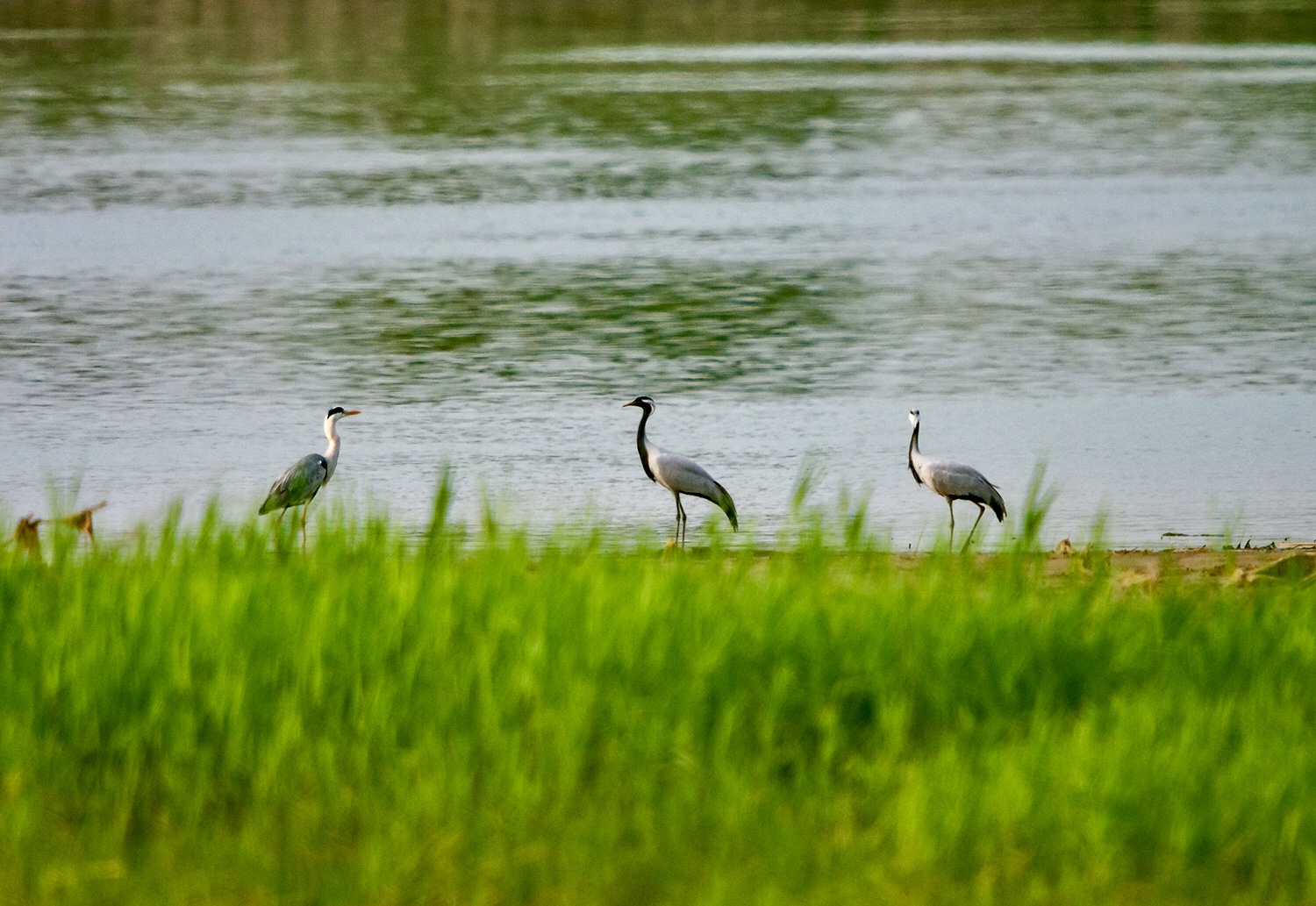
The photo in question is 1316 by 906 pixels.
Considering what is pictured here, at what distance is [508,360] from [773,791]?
1250 cm

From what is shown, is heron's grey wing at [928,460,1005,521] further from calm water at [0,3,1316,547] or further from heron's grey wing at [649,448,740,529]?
heron's grey wing at [649,448,740,529]

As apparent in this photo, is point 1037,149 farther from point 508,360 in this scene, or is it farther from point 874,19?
point 874,19

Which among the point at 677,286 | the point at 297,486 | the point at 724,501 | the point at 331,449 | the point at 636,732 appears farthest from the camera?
the point at 677,286

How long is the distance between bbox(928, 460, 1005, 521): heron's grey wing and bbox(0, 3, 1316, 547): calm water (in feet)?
2.05

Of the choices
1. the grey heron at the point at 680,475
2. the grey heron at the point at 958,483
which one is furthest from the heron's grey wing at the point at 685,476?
the grey heron at the point at 958,483

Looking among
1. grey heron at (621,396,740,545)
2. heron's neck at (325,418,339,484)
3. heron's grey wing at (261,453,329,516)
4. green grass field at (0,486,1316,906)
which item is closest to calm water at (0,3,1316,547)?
grey heron at (621,396,740,545)

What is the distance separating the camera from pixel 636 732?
251 inches

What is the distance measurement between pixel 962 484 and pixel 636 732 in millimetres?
4965

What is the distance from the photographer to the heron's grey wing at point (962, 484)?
1098 centimetres

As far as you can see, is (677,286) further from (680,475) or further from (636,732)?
(636,732)

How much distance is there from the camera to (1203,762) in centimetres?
598

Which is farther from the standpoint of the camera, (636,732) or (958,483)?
(958,483)

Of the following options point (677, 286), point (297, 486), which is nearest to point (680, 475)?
point (297, 486)

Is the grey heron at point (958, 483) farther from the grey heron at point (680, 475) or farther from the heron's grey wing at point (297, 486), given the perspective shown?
the heron's grey wing at point (297, 486)
